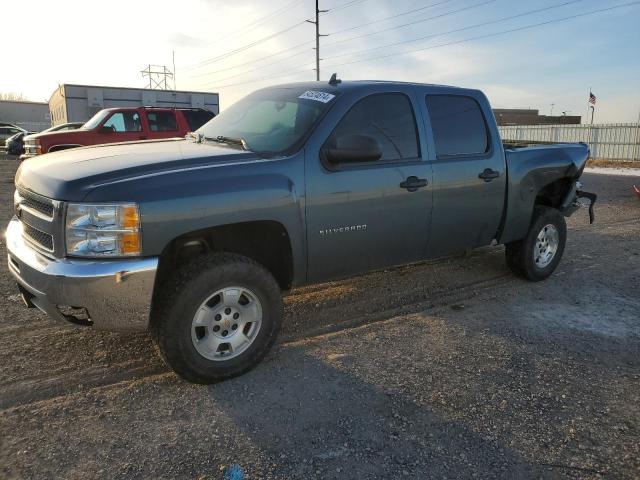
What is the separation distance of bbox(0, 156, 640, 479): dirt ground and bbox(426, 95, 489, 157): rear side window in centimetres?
144

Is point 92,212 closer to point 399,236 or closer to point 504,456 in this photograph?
point 399,236

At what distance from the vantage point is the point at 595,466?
2.54m

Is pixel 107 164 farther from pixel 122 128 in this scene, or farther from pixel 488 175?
pixel 122 128

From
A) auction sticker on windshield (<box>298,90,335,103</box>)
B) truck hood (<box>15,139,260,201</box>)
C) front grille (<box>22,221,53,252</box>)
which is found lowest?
front grille (<box>22,221,53,252</box>)

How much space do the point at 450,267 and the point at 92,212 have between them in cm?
423

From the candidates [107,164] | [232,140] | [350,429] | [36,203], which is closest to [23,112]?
[232,140]

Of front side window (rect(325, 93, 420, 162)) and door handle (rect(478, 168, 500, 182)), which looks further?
door handle (rect(478, 168, 500, 182))

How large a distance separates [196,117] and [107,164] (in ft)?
36.9

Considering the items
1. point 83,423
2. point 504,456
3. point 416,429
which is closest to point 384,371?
point 416,429

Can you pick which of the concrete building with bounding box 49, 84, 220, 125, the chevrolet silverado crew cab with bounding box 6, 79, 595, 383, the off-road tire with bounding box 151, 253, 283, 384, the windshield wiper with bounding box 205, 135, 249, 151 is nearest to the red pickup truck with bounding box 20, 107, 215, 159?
the chevrolet silverado crew cab with bounding box 6, 79, 595, 383

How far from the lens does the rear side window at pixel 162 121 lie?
1297 cm

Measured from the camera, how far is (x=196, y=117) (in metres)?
13.8

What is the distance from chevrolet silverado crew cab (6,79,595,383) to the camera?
2.83 m

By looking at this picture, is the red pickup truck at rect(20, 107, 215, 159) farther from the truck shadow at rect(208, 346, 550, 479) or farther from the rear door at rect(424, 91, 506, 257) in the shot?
the truck shadow at rect(208, 346, 550, 479)
